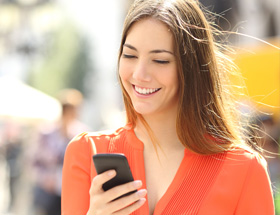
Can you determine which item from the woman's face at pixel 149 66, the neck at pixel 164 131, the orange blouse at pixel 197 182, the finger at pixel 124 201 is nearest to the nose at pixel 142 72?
the woman's face at pixel 149 66

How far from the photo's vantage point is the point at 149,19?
2.10 metres

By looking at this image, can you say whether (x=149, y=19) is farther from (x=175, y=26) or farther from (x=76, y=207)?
(x=76, y=207)

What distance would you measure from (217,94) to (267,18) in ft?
54.5

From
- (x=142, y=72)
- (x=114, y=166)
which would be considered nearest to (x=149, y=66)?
(x=142, y=72)

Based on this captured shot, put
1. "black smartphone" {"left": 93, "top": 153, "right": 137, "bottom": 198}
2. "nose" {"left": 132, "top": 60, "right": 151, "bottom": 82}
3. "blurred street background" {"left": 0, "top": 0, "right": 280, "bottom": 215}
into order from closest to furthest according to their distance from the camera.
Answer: "black smartphone" {"left": 93, "top": 153, "right": 137, "bottom": 198} < "nose" {"left": 132, "top": 60, "right": 151, "bottom": 82} < "blurred street background" {"left": 0, "top": 0, "right": 280, "bottom": 215}

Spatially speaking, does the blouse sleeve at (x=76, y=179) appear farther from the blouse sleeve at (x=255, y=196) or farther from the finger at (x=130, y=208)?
the blouse sleeve at (x=255, y=196)

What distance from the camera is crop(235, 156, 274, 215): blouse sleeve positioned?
2.05 m

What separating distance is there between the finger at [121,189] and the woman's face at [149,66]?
14.5 inches

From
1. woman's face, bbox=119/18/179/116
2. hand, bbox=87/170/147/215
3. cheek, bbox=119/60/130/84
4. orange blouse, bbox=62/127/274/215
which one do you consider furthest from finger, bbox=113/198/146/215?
cheek, bbox=119/60/130/84

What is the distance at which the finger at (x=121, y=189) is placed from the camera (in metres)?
1.83

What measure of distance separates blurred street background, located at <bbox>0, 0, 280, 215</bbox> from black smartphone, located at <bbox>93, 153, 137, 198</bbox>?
2.30 ft

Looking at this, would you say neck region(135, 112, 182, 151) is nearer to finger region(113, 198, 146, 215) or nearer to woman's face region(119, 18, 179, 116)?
woman's face region(119, 18, 179, 116)

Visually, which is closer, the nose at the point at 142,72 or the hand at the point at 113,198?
the hand at the point at 113,198

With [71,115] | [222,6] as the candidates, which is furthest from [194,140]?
[222,6]
